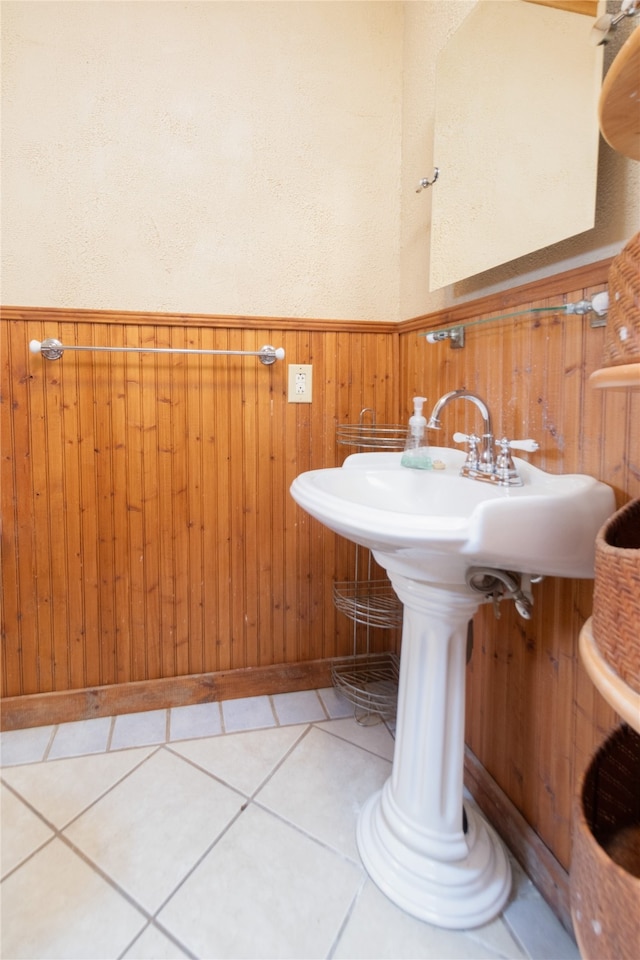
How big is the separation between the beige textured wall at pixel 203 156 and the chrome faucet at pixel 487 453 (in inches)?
29.9

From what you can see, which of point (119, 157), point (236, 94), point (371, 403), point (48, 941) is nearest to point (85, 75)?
point (119, 157)

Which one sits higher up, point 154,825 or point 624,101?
point 624,101

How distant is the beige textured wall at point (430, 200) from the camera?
2.80 feet

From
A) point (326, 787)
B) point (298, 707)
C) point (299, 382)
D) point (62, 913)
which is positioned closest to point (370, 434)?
point (299, 382)

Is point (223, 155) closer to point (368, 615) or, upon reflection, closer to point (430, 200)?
point (430, 200)

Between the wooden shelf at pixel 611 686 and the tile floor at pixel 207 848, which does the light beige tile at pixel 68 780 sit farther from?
the wooden shelf at pixel 611 686

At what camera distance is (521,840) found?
108 cm

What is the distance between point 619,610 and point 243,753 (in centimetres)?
125

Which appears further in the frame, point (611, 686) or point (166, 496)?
point (166, 496)

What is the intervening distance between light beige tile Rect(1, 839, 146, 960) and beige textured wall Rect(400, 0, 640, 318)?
1569mm

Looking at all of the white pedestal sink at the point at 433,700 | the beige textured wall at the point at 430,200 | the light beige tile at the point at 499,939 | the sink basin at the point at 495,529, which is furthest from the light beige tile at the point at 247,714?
the beige textured wall at the point at 430,200

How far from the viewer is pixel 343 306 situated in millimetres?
1674

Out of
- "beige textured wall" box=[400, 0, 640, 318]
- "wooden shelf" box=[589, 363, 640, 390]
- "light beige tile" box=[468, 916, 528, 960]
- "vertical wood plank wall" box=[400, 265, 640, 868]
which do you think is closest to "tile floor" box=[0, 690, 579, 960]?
"light beige tile" box=[468, 916, 528, 960]

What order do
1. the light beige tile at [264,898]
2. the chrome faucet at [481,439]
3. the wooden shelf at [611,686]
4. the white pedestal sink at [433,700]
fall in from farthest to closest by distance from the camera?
the chrome faucet at [481,439] → the light beige tile at [264,898] → the white pedestal sink at [433,700] → the wooden shelf at [611,686]
